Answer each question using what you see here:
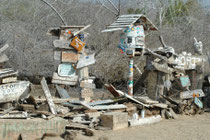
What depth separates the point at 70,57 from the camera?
7957 millimetres

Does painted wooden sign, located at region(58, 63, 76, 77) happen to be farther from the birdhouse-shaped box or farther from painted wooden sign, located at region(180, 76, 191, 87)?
painted wooden sign, located at region(180, 76, 191, 87)

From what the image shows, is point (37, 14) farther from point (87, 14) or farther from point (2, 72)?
point (2, 72)

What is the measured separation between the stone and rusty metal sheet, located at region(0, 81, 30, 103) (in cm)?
204

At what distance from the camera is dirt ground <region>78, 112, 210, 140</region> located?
6613 mm

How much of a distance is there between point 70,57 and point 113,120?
2094 millimetres

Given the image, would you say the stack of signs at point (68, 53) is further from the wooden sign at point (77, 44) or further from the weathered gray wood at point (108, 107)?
the weathered gray wood at point (108, 107)

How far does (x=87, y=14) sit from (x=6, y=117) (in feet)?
33.6

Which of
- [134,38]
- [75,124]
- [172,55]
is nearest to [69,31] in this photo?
[134,38]

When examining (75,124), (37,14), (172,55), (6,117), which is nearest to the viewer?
(6,117)

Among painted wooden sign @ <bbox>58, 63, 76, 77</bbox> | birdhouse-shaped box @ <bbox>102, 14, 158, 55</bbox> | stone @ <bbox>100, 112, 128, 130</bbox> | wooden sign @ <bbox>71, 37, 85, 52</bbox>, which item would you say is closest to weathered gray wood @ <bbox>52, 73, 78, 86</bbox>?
painted wooden sign @ <bbox>58, 63, 76, 77</bbox>

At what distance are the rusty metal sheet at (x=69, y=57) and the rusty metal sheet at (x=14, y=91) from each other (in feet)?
3.77

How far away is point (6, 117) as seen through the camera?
634 cm

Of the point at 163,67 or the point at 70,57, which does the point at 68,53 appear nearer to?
the point at 70,57

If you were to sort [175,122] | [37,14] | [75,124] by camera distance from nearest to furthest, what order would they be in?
1. [75,124]
2. [175,122]
3. [37,14]
